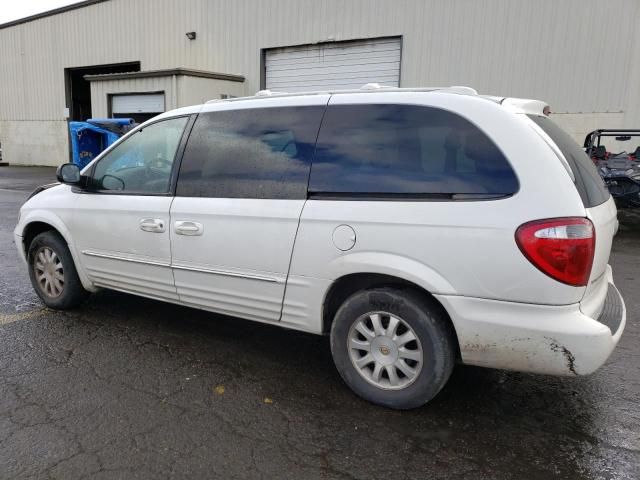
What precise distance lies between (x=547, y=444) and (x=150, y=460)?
6.77ft

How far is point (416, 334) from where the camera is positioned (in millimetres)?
2943

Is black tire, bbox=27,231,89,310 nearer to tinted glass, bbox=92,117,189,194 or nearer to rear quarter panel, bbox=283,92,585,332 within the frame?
tinted glass, bbox=92,117,189,194

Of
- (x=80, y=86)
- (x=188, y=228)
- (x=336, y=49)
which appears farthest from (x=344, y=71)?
(x=80, y=86)

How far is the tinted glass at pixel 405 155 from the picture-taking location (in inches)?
109

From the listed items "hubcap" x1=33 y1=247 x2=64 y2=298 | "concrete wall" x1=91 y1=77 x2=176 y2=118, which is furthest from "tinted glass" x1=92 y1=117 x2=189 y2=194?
"concrete wall" x1=91 y1=77 x2=176 y2=118

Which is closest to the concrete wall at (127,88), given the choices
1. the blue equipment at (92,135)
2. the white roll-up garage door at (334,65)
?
the blue equipment at (92,135)

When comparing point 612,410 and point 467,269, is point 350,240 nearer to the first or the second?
point 467,269

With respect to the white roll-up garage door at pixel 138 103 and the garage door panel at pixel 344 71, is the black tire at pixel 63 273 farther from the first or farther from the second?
the white roll-up garage door at pixel 138 103

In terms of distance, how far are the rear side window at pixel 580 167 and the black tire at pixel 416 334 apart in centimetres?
99

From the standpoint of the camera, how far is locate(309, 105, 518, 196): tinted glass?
109 inches

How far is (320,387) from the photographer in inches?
134

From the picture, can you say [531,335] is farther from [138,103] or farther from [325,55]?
[138,103]

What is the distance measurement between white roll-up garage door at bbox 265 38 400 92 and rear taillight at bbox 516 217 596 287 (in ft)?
38.3

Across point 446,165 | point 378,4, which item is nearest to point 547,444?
point 446,165
